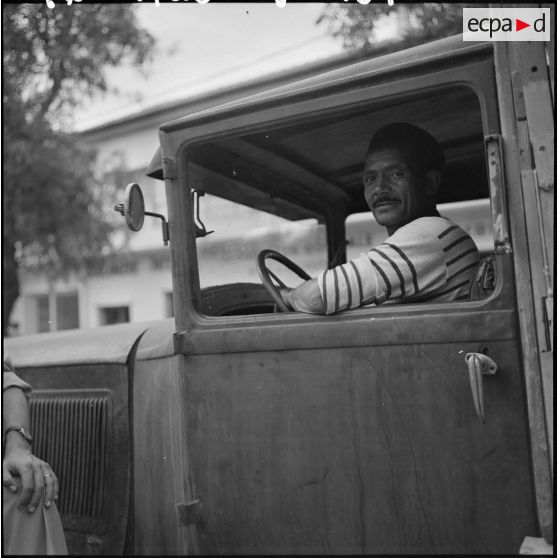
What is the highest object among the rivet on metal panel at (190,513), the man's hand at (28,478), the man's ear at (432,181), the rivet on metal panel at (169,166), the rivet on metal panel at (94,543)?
the rivet on metal panel at (169,166)

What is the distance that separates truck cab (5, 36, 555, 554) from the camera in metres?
1.40

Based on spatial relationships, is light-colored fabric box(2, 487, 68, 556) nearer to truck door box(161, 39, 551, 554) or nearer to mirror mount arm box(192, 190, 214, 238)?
truck door box(161, 39, 551, 554)

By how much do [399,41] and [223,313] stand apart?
15.4 feet

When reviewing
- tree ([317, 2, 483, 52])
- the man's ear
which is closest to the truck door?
the man's ear

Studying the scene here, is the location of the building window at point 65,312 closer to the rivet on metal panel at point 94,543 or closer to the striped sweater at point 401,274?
the rivet on metal panel at point 94,543

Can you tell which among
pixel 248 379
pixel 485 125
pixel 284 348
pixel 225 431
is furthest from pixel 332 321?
pixel 485 125

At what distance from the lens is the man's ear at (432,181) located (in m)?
1.96

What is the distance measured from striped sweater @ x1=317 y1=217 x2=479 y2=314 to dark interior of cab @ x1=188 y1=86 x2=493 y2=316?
370 millimetres

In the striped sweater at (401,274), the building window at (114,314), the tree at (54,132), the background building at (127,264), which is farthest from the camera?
the building window at (114,314)

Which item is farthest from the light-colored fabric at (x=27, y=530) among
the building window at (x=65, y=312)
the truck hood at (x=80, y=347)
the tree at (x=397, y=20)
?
the building window at (x=65, y=312)

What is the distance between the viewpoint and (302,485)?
1.63m

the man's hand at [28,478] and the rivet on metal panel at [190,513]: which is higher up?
the man's hand at [28,478]

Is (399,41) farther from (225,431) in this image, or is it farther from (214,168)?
(225,431)

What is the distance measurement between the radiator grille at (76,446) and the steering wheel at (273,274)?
72 centimetres
